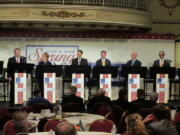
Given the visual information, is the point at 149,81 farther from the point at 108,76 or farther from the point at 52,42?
the point at 52,42

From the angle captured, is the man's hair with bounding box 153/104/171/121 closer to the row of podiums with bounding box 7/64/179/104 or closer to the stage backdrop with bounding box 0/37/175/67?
the row of podiums with bounding box 7/64/179/104

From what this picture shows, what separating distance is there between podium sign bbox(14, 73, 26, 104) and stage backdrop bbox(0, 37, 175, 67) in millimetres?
2440

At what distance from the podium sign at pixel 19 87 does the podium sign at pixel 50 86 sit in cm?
74

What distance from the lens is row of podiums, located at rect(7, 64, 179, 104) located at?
49.4ft

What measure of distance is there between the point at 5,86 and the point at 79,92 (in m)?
3.02

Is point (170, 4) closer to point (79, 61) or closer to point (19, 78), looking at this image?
point (79, 61)

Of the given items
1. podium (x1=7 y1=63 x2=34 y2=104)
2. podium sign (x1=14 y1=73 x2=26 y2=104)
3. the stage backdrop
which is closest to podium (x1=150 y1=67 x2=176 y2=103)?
the stage backdrop

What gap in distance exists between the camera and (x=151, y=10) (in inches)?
783

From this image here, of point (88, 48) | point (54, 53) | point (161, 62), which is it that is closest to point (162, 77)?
point (161, 62)

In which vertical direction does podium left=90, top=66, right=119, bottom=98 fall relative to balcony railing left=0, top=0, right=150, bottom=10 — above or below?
below

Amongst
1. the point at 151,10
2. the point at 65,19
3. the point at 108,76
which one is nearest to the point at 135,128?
the point at 108,76

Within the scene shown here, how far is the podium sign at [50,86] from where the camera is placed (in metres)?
15.2

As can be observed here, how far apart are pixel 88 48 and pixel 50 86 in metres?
3.06

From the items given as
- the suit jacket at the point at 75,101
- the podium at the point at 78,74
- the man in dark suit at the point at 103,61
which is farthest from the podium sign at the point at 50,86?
the suit jacket at the point at 75,101
